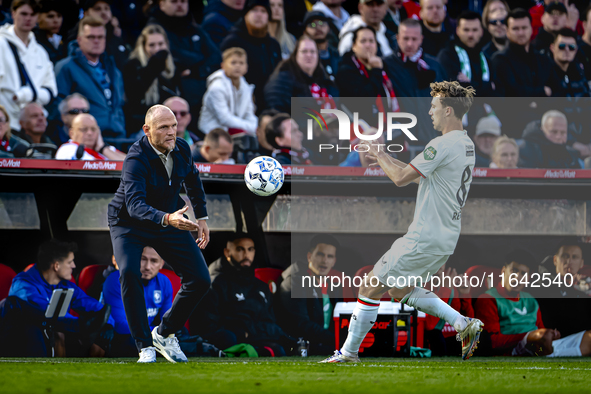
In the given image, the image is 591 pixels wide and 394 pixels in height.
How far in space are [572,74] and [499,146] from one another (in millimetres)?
1512

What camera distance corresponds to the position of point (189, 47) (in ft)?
25.9

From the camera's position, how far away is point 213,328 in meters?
7.02

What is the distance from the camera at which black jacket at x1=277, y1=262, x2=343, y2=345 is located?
23.3ft

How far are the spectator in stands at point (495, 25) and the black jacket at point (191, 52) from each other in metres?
3.41

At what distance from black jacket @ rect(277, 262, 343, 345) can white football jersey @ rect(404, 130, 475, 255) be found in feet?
8.42

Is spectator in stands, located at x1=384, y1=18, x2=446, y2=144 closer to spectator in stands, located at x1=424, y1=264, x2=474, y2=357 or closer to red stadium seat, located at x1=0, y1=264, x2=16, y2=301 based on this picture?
spectator in stands, located at x1=424, y1=264, x2=474, y2=357

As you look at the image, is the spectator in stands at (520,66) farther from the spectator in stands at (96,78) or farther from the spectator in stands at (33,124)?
Answer: the spectator in stands at (33,124)

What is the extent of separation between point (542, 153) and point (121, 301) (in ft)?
16.7

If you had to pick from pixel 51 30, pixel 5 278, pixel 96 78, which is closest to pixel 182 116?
pixel 96 78

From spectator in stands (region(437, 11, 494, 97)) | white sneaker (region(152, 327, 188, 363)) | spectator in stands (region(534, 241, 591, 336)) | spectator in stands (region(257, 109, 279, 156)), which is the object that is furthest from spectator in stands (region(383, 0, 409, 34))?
white sneaker (region(152, 327, 188, 363))

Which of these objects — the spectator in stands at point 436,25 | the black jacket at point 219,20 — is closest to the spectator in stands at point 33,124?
the black jacket at point 219,20

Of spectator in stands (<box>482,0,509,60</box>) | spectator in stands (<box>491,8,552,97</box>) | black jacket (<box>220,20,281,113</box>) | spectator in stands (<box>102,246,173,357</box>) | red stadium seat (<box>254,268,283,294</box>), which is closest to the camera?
spectator in stands (<box>102,246,173,357</box>)

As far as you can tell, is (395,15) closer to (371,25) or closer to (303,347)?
(371,25)

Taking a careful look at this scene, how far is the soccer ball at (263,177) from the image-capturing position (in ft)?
19.5
